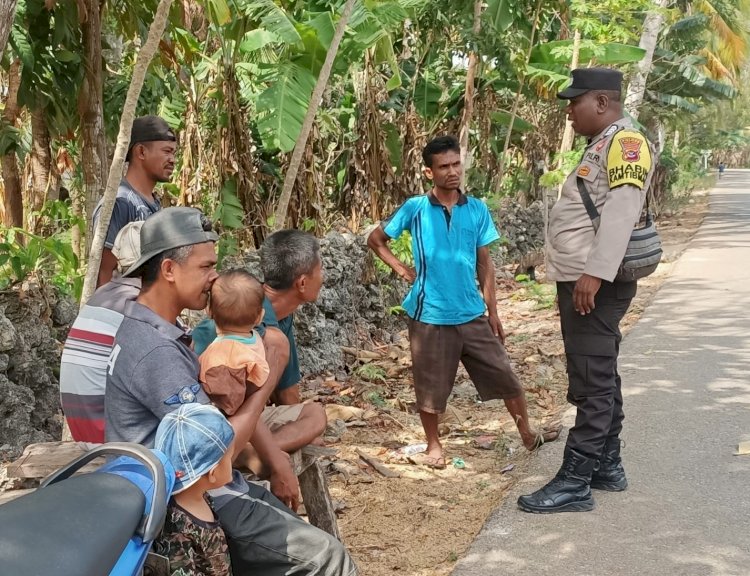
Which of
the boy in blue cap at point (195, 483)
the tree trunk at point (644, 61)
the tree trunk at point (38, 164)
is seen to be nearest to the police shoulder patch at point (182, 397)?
the boy in blue cap at point (195, 483)

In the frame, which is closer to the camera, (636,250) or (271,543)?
(271,543)

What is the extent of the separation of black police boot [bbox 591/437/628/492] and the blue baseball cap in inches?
108

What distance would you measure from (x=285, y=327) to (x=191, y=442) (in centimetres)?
143

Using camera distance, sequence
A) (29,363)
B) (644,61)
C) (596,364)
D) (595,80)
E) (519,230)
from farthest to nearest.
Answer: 1. (519,230)
2. (644,61)
3. (29,363)
4. (596,364)
5. (595,80)

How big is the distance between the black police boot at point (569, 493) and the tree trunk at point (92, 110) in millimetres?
3766

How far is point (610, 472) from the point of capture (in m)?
4.47

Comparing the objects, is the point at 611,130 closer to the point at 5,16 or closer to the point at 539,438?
the point at 539,438

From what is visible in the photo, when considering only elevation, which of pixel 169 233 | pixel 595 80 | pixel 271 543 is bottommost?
pixel 271 543

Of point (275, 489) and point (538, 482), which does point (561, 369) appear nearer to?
point (538, 482)

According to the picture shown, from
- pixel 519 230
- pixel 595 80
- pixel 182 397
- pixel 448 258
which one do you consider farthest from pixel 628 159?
pixel 519 230

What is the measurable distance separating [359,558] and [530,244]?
11.7 metres

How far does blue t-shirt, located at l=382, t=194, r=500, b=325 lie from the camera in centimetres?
501

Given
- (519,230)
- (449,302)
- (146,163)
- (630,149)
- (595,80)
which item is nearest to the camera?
(630,149)

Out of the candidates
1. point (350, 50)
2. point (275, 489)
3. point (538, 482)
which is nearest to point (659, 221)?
point (350, 50)
